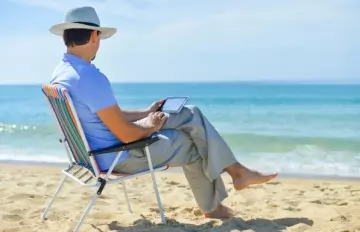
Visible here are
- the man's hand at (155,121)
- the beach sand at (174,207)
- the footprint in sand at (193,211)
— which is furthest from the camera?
the footprint in sand at (193,211)

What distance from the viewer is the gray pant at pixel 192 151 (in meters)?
3.70

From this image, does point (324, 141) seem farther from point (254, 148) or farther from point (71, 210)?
point (71, 210)

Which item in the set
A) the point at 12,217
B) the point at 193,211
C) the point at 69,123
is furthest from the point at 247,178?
the point at 12,217

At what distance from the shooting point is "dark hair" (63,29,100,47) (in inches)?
137

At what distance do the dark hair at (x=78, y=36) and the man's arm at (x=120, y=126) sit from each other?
18.7 inches

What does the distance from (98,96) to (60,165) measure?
16.3 feet

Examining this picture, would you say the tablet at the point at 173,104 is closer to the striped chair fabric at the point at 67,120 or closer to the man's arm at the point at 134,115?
the man's arm at the point at 134,115

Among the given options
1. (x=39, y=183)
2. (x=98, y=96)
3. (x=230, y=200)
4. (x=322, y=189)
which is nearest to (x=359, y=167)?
(x=322, y=189)

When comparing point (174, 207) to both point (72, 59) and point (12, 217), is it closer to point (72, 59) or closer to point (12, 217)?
point (12, 217)

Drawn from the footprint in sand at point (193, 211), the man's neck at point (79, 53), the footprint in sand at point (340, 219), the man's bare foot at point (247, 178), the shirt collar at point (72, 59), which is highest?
the man's neck at point (79, 53)

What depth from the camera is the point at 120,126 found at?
11.2ft

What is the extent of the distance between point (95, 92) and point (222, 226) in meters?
1.25

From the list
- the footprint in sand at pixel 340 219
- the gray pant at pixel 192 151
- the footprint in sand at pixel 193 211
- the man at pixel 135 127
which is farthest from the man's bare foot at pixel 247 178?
the footprint in sand at pixel 340 219

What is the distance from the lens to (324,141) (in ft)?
40.5
